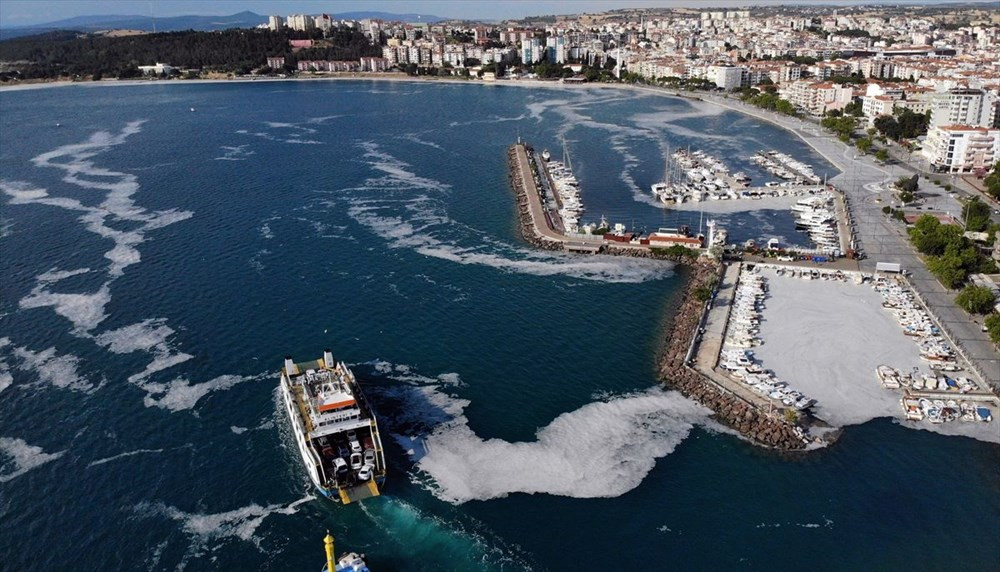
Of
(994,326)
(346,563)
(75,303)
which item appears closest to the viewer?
(346,563)

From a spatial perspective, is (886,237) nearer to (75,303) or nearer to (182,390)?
(182,390)

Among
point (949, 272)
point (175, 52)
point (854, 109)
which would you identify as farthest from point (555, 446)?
point (175, 52)

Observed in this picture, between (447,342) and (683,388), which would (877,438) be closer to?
(683,388)

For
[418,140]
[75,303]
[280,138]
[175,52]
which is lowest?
[75,303]

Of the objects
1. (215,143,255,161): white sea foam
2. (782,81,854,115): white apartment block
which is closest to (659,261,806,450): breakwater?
(215,143,255,161): white sea foam

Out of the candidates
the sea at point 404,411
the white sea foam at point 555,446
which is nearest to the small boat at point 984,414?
the sea at point 404,411

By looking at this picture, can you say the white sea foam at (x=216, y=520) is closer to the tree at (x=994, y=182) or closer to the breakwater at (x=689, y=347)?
the breakwater at (x=689, y=347)

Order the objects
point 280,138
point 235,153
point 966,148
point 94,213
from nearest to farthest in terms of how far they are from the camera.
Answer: point 94,213
point 966,148
point 235,153
point 280,138

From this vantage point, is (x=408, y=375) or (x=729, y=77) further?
(x=729, y=77)
